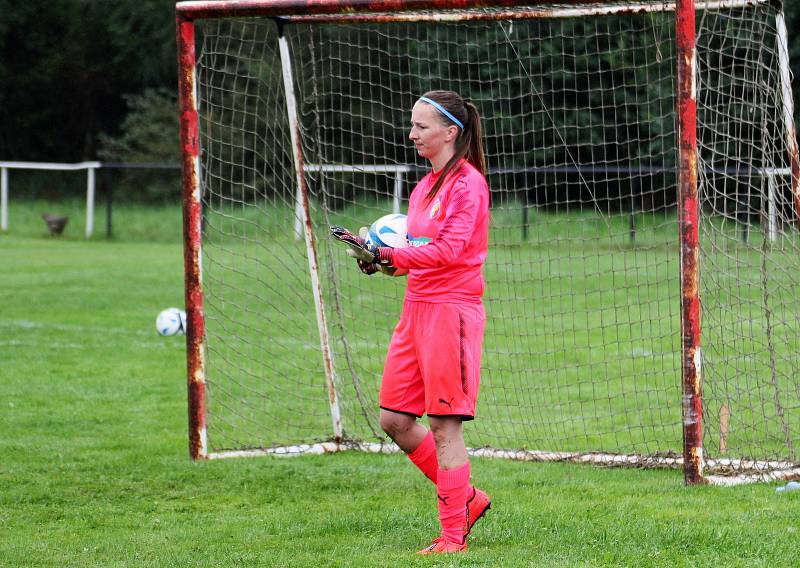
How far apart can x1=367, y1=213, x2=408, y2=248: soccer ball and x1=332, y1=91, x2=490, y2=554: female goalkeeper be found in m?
0.05

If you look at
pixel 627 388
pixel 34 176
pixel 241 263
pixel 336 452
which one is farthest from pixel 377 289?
pixel 34 176

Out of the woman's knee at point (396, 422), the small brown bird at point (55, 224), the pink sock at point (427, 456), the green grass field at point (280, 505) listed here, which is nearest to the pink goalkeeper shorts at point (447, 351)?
the woman's knee at point (396, 422)

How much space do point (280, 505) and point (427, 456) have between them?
110 centimetres

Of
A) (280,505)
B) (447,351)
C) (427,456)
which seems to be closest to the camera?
(447,351)

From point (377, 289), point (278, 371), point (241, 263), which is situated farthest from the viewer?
point (241, 263)

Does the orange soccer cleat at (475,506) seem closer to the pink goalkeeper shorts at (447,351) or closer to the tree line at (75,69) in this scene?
the pink goalkeeper shorts at (447,351)

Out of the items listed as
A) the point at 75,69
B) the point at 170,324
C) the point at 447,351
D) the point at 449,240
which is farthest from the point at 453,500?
the point at 75,69

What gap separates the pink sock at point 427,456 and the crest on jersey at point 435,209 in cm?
99

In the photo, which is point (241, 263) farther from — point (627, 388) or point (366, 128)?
point (627, 388)

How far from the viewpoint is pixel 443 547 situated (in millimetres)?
4418

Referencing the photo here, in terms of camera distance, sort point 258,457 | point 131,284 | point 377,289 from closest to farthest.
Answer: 1. point 258,457
2. point 377,289
3. point 131,284

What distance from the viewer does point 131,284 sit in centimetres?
1507

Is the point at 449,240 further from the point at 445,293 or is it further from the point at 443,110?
the point at 443,110

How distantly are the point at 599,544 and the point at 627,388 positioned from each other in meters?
3.93
